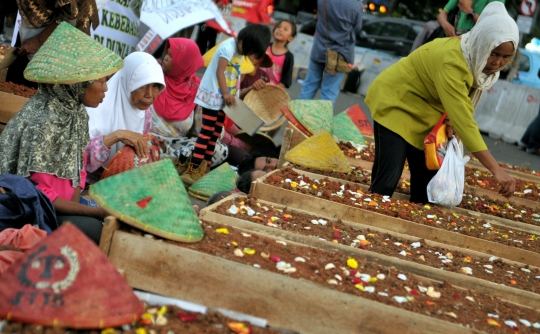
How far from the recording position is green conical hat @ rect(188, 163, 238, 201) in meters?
6.00

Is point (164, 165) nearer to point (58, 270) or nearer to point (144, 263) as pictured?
point (144, 263)

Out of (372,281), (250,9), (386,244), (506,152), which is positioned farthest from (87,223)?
(250,9)

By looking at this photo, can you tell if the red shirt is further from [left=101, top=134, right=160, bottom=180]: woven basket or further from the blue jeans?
[left=101, top=134, right=160, bottom=180]: woven basket

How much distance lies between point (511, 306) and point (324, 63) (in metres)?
6.49

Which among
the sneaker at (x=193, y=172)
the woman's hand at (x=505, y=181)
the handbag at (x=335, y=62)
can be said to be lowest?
the sneaker at (x=193, y=172)

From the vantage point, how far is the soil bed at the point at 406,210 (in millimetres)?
4578

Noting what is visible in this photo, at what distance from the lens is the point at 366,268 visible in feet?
11.0

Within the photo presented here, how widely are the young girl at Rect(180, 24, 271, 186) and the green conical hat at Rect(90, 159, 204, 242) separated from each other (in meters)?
3.41

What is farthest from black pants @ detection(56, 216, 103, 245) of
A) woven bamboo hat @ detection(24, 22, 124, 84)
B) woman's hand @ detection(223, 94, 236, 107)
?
woman's hand @ detection(223, 94, 236, 107)

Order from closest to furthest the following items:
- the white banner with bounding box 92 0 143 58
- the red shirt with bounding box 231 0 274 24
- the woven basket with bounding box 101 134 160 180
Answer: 1. the woven basket with bounding box 101 134 160 180
2. the white banner with bounding box 92 0 143 58
3. the red shirt with bounding box 231 0 274 24

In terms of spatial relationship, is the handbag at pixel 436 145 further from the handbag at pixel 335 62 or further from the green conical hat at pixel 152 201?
the handbag at pixel 335 62

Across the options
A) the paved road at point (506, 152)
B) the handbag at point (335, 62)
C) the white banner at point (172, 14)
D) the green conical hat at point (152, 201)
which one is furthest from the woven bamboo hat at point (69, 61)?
the paved road at point (506, 152)

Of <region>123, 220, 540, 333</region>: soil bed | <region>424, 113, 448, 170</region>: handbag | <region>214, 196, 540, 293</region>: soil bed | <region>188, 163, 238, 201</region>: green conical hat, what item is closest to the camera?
<region>123, 220, 540, 333</region>: soil bed

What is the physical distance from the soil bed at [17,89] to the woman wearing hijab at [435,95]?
2.67 meters
